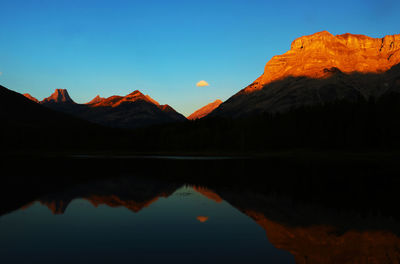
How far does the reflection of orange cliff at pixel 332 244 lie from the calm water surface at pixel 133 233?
86 centimetres

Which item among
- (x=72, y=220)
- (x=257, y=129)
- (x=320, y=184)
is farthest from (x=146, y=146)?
(x=72, y=220)

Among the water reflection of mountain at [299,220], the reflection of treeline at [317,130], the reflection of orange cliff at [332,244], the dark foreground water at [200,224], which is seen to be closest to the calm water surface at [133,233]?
the dark foreground water at [200,224]

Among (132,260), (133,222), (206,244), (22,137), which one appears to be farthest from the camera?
(22,137)

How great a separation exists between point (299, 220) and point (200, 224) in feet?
23.7

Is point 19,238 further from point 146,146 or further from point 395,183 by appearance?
point 146,146

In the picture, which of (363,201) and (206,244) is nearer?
(206,244)

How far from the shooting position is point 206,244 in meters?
17.7

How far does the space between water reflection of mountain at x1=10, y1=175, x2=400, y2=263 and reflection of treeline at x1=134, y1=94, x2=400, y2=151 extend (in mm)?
97526

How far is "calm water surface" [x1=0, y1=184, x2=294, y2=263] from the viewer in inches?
613

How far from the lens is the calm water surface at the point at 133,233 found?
613 inches

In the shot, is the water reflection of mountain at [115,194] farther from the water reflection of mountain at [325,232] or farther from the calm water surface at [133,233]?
the water reflection of mountain at [325,232]

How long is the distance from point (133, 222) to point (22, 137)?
201 meters

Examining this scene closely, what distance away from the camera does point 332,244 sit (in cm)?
1767

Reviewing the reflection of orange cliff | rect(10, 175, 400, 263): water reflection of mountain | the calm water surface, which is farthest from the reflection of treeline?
the reflection of orange cliff
